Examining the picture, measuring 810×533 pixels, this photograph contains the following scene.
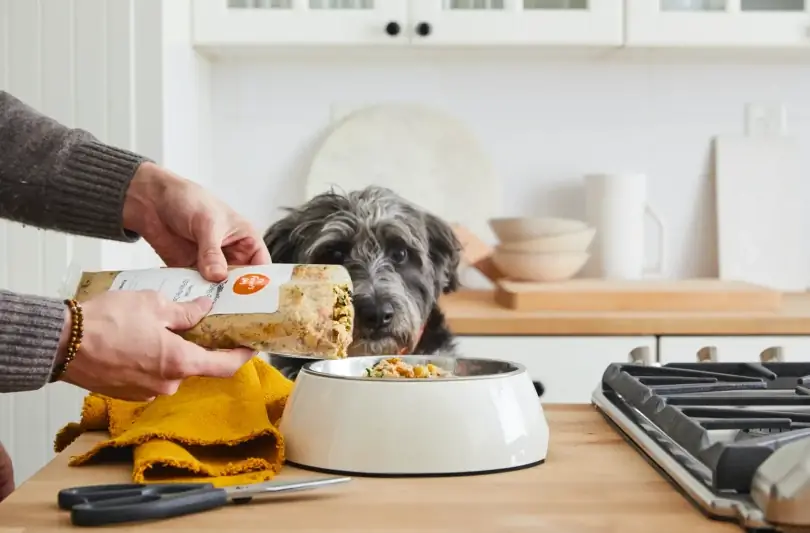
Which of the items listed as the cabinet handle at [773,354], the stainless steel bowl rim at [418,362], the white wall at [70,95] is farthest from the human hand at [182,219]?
the white wall at [70,95]

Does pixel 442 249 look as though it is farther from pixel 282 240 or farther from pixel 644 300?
pixel 644 300

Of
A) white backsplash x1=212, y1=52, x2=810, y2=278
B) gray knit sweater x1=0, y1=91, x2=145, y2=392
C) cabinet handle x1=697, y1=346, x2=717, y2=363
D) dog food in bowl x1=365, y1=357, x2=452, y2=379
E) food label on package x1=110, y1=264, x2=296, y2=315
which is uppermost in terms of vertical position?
white backsplash x1=212, y1=52, x2=810, y2=278

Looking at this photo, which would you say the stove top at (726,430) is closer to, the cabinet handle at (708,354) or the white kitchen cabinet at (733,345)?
the cabinet handle at (708,354)

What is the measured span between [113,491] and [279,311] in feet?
0.73

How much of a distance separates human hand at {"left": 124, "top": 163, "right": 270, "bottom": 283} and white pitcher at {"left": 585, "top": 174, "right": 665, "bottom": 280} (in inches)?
69.7

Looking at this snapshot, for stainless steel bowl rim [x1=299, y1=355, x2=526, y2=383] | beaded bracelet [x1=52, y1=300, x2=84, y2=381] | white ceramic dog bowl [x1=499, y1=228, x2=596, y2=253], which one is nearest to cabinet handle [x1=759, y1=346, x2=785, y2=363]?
stainless steel bowl rim [x1=299, y1=355, x2=526, y2=383]

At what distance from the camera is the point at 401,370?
3.06 feet

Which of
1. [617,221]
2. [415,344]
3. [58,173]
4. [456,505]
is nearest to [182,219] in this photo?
[58,173]

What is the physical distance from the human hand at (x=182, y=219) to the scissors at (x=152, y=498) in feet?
1.34

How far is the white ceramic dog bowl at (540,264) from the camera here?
2555mm

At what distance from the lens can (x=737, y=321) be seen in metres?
2.31

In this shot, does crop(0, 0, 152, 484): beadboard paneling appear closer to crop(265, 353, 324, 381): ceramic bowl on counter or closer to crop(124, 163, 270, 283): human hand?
crop(265, 353, 324, 381): ceramic bowl on counter

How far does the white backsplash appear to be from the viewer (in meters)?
2.92

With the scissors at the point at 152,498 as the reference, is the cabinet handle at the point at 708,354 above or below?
above
